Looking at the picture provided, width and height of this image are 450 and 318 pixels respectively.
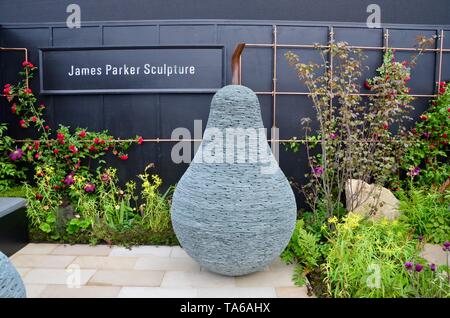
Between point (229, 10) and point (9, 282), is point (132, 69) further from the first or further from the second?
point (9, 282)

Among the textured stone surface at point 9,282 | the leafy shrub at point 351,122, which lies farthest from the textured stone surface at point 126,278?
the leafy shrub at point 351,122

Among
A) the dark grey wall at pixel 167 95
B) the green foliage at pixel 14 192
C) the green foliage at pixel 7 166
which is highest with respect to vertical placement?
the dark grey wall at pixel 167 95

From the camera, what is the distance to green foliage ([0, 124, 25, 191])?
14.5 ft

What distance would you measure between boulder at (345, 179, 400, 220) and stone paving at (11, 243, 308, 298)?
1.10m

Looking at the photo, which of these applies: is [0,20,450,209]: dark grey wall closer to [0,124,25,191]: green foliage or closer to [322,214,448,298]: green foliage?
[0,124,25,191]: green foliage

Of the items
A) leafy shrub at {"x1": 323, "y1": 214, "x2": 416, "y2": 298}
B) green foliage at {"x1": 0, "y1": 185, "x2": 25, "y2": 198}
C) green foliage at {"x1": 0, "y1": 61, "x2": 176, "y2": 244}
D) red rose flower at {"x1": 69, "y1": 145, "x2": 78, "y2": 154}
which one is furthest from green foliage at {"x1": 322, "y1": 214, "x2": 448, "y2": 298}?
green foliage at {"x1": 0, "y1": 185, "x2": 25, "y2": 198}

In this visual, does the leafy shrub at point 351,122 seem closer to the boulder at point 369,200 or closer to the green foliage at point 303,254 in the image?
the boulder at point 369,200

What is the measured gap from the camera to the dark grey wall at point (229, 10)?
17.5 ft

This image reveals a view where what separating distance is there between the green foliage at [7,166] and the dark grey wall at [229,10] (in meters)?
2.00

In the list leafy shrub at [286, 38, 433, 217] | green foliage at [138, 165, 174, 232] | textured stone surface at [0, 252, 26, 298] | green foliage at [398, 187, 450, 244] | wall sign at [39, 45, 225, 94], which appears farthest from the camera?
wall sign at [39, 45, 225, 94]

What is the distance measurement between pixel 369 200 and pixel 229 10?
3.23 metres

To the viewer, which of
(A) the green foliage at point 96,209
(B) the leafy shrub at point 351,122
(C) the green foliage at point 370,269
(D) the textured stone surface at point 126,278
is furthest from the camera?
(A) the green foliage at point 96,209

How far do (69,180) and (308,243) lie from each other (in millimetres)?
2751

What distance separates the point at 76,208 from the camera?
13.9ft
